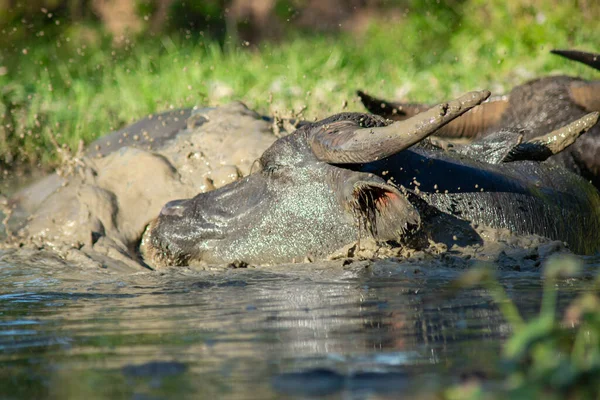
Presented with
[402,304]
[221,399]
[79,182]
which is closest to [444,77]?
[79,182]

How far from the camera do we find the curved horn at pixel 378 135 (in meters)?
4.60

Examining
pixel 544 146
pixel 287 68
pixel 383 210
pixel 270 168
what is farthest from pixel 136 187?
pixel 287 68

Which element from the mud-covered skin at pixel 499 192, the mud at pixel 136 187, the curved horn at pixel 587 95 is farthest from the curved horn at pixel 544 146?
the curved horn at pixel 587 95

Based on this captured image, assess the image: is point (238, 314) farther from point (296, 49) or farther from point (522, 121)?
point (296, 49)

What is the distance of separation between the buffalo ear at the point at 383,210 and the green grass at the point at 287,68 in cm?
325

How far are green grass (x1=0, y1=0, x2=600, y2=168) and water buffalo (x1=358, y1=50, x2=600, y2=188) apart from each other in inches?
47.6

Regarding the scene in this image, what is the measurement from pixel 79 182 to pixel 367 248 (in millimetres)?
2531

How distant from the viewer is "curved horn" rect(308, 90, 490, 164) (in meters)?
4.60

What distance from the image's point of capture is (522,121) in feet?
29.5

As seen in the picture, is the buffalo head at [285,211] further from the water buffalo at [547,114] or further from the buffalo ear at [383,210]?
the water buffalo at [547,114]

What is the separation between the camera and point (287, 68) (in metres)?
12.6

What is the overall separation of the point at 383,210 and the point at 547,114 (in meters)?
4.07

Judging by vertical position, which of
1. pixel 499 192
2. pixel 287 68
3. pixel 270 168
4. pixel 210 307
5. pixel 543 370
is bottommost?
pixel 543 370

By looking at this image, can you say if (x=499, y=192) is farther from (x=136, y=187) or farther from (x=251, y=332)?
(x=251, y=332)
